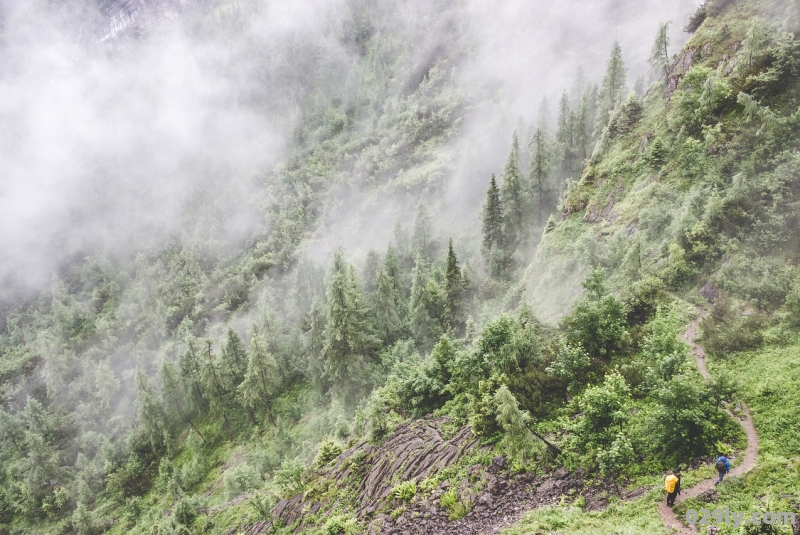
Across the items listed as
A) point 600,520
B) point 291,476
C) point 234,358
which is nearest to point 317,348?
point 234,358

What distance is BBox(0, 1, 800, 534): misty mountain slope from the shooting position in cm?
2000

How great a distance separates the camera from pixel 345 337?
54.4m

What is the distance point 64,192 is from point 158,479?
602 feet

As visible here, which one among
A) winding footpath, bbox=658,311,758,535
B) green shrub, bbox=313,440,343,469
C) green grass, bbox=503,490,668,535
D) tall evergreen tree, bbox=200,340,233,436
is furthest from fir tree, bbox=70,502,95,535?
winding footpath, bbox=658,311,758,535

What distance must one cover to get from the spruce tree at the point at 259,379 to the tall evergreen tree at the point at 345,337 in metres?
9.88

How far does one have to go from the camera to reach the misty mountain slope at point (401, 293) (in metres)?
20.0

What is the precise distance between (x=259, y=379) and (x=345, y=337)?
1575cm

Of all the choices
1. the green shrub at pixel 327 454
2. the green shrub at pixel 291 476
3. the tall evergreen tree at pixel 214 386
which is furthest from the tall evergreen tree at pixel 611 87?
the tall evergreen tree at pixel 214 386

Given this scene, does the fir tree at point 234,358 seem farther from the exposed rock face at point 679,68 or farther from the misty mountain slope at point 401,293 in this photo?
the exposed rock face at point 679,68

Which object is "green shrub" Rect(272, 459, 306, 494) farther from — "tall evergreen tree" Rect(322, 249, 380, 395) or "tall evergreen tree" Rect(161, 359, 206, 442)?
"tall evergreen tree" Rect(161, 359, 206, 442)

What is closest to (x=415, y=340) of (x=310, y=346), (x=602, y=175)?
(x=310, y=346)

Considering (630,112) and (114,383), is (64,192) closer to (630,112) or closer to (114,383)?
(114,383)

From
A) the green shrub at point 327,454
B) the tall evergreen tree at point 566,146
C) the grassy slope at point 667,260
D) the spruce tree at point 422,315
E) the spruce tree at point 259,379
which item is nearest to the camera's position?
the grassy slope at point 667,260

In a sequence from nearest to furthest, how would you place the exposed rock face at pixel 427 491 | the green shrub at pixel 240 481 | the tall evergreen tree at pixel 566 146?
the exposed rock face at pixel 427 491 < the green shrub at pixel 240 481 < the tall evergreen tree at pixel 566 146
